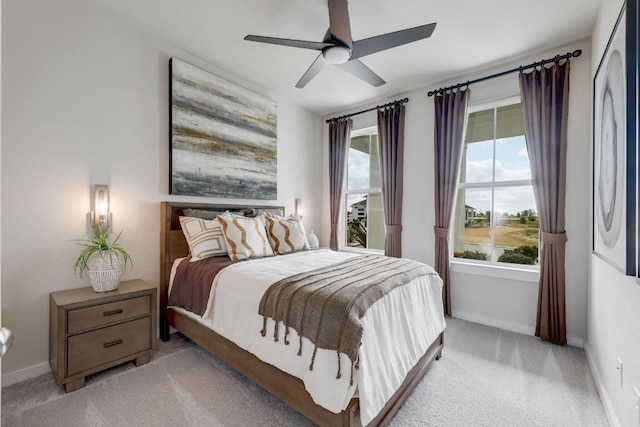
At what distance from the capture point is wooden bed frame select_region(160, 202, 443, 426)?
67.0 inches

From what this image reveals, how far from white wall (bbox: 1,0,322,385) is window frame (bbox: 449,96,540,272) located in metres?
3.24

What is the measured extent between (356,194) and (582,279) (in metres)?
2.87

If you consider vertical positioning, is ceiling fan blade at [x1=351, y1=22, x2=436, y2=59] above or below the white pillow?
above

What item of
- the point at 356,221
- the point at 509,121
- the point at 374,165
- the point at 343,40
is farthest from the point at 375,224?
the point at 343,40

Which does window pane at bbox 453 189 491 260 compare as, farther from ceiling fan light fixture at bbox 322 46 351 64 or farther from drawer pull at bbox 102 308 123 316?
drawer pull at bbox 102 308 123 316

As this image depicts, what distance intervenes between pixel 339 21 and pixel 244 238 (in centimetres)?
192

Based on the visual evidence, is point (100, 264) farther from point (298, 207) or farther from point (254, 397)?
point (298, 207)

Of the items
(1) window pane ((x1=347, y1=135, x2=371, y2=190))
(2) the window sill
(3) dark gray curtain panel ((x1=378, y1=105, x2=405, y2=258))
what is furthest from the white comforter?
(1) window pane ((x1=347, y1=135, x2=371, y2=190))

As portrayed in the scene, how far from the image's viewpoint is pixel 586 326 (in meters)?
2.80

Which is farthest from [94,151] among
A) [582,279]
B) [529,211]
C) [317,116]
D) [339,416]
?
[582,279]

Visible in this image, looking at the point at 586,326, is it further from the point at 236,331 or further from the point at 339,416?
the point at 236,331

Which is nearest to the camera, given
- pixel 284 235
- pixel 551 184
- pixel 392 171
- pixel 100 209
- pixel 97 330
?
pixel 97 330

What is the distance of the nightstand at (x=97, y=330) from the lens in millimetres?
2094

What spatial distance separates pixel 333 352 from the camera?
1.62m
